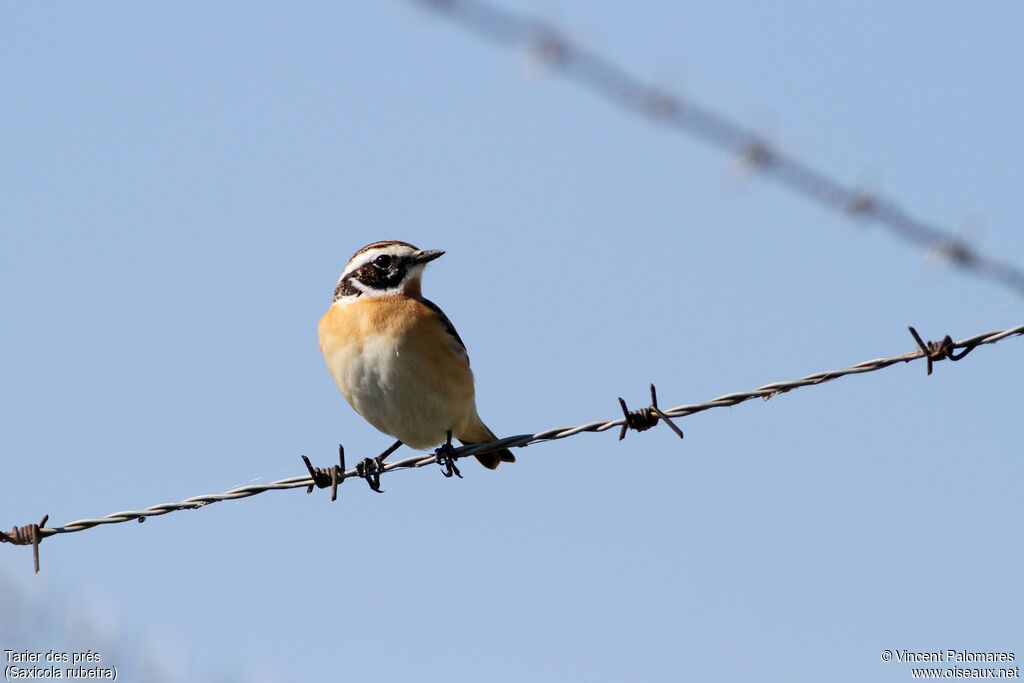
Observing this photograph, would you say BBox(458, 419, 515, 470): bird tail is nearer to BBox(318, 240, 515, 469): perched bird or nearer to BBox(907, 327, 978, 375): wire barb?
BBox(318, 240, 515, 469): perched bird

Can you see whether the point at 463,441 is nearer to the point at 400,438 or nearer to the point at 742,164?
the point at 400,438

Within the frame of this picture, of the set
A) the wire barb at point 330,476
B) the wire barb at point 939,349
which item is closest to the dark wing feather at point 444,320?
the wire barb at point 330,476

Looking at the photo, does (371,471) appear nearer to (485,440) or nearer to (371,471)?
(371,471)

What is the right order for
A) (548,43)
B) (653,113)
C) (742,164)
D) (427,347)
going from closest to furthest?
(548,43)
(653,113)
(742,164)
(427,347)

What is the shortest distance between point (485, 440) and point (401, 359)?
1435 mm

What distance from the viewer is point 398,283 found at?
9.06m

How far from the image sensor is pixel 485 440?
372 inches

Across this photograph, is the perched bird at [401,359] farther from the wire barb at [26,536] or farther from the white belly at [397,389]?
the wire barb at [26,536]

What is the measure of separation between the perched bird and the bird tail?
0.02 meters

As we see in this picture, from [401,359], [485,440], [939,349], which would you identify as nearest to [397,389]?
[401,359]

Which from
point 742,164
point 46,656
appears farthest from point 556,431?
point 46,656

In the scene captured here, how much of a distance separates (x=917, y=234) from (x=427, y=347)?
4.67 metres

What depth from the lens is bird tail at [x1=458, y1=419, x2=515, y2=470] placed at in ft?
29.4

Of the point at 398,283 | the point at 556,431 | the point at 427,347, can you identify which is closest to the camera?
the point at 556,431
